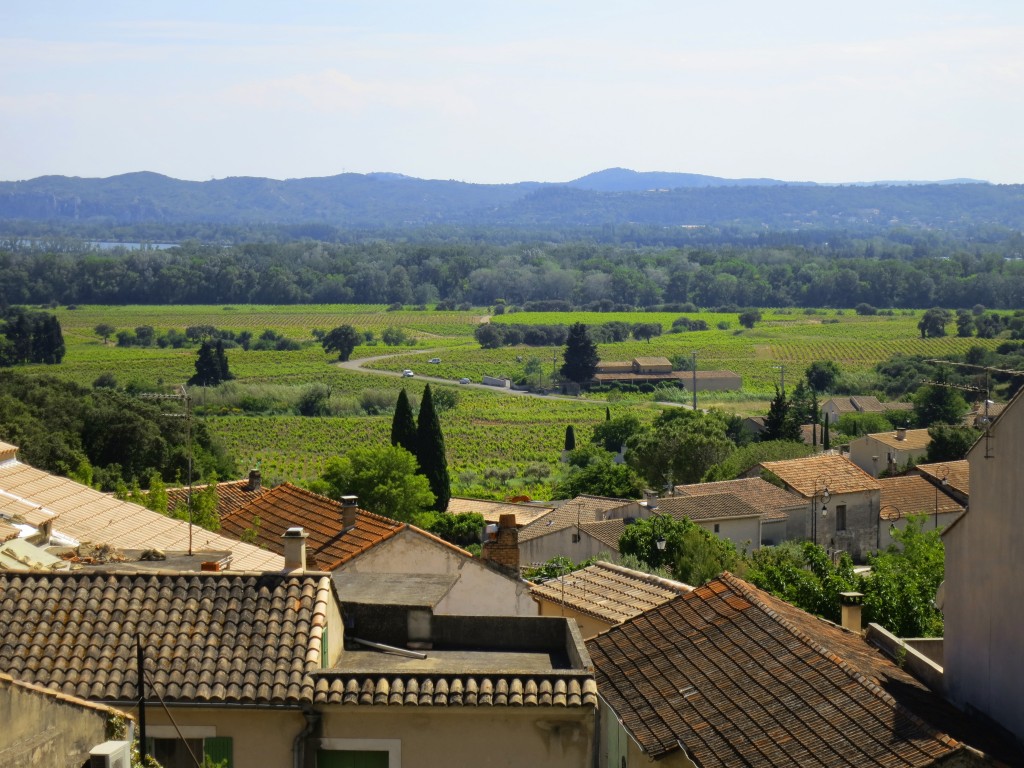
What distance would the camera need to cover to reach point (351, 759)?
8484 millimetres

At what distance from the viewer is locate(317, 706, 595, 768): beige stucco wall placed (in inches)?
332

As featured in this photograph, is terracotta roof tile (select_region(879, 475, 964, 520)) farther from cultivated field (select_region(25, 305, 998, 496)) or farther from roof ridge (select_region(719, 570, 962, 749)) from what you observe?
roof ridge (select_region(719, 570, 962, 749))

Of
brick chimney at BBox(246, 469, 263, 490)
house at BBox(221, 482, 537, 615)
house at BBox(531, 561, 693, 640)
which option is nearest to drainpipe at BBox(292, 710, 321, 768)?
house at BBox(221, 482, 537, 615)

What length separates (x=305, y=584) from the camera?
9.01 meters

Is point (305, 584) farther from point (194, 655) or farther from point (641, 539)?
point (641, 539)

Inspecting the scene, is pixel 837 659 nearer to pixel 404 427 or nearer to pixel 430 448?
pixel 430 448

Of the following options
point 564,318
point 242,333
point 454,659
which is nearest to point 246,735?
point 454,659

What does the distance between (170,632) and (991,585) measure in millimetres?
5351

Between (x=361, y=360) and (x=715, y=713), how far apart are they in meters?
114

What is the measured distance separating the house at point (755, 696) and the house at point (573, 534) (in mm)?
18014

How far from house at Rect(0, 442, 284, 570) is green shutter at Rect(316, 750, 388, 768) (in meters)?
5.97

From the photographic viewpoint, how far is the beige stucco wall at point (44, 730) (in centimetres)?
682

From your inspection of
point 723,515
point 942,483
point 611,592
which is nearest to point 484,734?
point 611,592

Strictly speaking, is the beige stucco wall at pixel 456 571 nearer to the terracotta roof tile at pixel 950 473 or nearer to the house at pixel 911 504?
the house at pixel 911 504
